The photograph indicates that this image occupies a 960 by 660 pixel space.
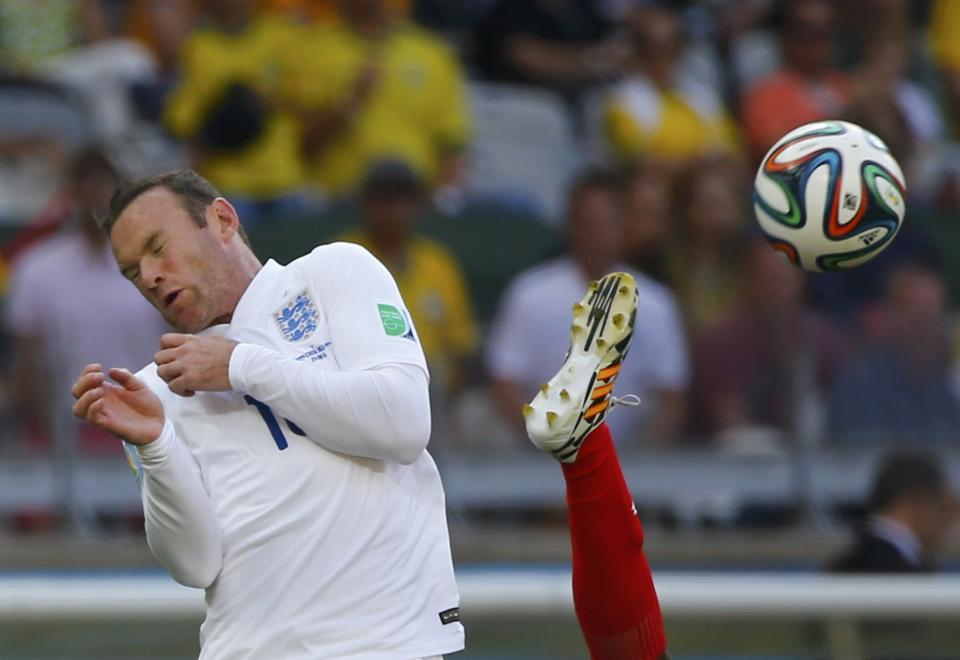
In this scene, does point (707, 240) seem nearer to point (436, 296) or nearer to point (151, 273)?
point (436, 296)

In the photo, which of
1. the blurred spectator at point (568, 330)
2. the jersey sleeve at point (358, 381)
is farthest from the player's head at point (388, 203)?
the jersey sleeve at point (358, 381)

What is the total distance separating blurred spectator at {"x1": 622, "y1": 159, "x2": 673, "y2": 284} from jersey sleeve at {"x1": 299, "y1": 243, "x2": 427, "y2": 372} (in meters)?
3.42

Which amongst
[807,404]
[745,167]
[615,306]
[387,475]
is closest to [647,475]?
[807,404]

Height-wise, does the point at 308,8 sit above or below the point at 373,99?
above

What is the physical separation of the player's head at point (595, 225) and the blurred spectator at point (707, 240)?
242 mm

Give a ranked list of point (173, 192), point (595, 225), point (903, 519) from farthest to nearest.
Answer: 1. point (595, 225)
2. point (903, 519)
3. point (173, 192)

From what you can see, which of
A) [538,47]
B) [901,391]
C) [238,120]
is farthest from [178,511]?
[538,47]

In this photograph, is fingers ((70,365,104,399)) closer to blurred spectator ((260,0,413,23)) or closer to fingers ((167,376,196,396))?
fingers ((167,376,196,396))

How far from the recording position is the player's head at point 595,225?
691cm

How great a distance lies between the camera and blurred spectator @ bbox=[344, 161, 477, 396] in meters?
6.94

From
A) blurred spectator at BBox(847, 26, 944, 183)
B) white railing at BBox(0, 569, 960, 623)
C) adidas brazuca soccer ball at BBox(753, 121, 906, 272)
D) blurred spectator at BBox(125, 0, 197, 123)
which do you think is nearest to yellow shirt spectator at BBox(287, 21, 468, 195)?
blurred spectator at BBox(125, 0, 197, 123)

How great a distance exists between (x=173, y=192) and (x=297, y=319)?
14.4 inches

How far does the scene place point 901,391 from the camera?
6.55m

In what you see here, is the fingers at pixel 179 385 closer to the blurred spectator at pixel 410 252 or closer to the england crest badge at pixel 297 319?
the england crest badge at pixel 297 319
